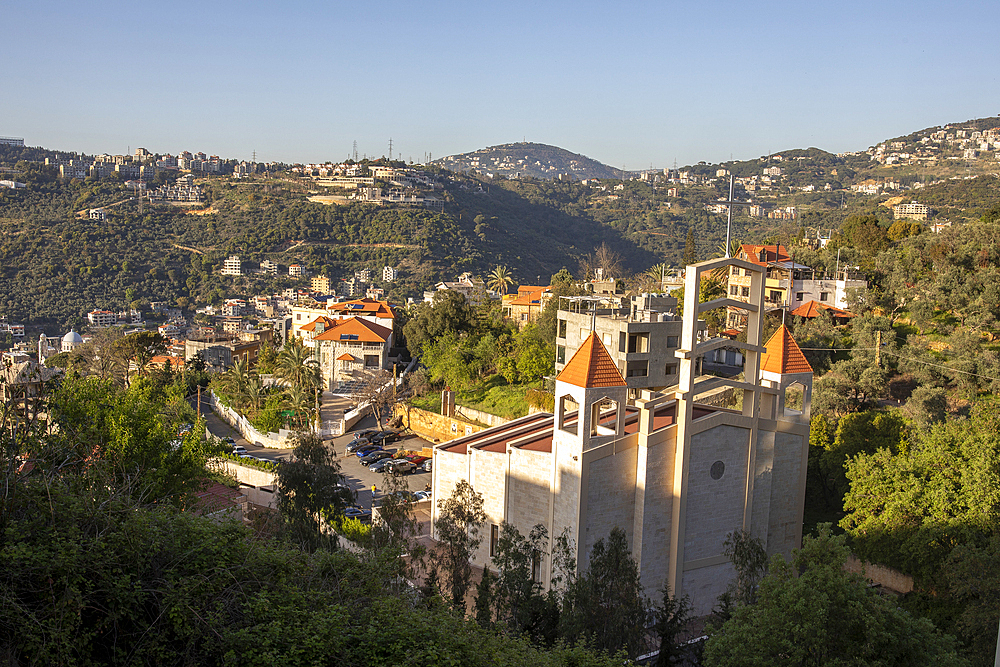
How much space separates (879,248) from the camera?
2112 inches

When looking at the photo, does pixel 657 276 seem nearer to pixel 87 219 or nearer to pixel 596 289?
pixel 596 289

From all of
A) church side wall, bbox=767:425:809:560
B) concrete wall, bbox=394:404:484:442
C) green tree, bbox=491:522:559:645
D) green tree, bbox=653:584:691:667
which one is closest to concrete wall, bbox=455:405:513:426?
concrete wall, bbox=394:404:484:442

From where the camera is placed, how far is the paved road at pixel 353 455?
108 feet

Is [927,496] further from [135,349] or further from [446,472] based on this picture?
[135,349]

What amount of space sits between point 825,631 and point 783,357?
923 cm

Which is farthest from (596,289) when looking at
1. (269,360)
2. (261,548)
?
(261,548)

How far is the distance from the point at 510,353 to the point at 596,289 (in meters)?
13.5

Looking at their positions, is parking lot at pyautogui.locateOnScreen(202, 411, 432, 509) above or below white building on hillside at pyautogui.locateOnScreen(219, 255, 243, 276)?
below

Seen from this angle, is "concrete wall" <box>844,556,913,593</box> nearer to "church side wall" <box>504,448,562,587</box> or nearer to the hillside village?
the hillside village

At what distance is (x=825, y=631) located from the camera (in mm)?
11758

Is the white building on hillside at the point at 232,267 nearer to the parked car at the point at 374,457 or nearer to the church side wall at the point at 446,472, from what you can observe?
the parked car at the point at 374,457

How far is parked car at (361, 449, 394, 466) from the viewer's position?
36781 millimetres

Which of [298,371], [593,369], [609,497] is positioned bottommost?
[298,371]

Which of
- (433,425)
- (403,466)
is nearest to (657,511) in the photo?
(403,466)
